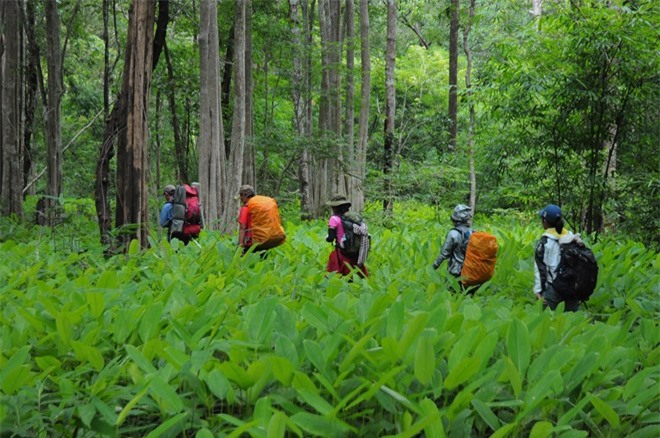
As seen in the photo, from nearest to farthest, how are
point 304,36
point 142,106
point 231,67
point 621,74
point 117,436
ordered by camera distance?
point 117,436, point 142,106, point 621,74, point 304,36, point 231,67

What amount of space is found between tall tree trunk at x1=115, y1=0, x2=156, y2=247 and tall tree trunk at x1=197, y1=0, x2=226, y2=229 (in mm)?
3838

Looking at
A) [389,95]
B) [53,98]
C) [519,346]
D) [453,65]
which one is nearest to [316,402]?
[519,346]

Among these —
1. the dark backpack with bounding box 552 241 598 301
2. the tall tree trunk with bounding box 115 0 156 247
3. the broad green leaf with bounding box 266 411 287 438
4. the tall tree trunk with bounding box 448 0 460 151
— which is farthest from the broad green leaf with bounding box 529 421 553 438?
the tall tree trunk with bounding box 448 0 460 151

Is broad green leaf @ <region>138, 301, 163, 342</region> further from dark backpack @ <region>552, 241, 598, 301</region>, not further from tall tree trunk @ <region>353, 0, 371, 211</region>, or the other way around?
tall tree trunk @ <region>353, 0, 371, 211</region>

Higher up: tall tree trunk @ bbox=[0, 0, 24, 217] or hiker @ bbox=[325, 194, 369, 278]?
tall tree trunk @ bbox=[0, 0, 24, 217]

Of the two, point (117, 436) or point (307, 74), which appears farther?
point (307, 74)

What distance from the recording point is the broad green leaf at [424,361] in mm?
2391

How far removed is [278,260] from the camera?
24.7ft

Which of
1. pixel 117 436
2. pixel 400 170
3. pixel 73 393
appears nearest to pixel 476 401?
pixel 117 436

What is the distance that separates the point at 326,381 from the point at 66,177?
21.7 m

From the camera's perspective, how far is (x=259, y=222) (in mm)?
7719

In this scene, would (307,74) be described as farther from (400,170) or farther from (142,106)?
(142,106)

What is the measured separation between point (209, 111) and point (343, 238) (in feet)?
16.4

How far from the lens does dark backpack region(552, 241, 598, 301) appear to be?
18.4ft
